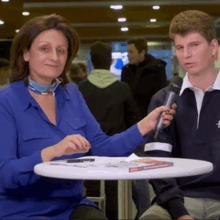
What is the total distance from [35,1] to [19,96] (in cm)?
935

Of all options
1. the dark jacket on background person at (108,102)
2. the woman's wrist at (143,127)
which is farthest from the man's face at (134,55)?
the woman's wrist at (143,127)

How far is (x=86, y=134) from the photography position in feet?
7.80

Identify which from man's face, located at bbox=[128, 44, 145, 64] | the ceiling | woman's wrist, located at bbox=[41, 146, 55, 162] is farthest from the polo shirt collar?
the ceiling

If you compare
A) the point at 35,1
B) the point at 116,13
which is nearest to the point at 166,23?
the point at 116,13

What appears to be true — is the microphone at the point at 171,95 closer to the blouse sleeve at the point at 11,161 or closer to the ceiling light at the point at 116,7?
the blouse sleeve at the point at 11,161

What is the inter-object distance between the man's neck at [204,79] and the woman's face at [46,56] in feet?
2.10

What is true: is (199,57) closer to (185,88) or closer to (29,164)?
(185,88)

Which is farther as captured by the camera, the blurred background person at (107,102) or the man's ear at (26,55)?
the blurred background person at (107,102)

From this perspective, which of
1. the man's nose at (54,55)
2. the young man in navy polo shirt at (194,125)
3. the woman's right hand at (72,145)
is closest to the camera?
the woman's right hand at (72,145)

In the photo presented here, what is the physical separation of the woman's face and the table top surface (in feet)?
1.76

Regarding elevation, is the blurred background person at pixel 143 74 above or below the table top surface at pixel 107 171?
above

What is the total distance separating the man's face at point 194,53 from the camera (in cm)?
223

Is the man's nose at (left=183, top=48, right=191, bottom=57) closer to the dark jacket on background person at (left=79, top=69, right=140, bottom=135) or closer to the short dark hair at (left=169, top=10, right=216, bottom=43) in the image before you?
the short dark hair at (left=169, top=10, right=216, bottom=43)

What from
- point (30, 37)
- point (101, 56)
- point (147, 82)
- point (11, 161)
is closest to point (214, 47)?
point (30, 37)
